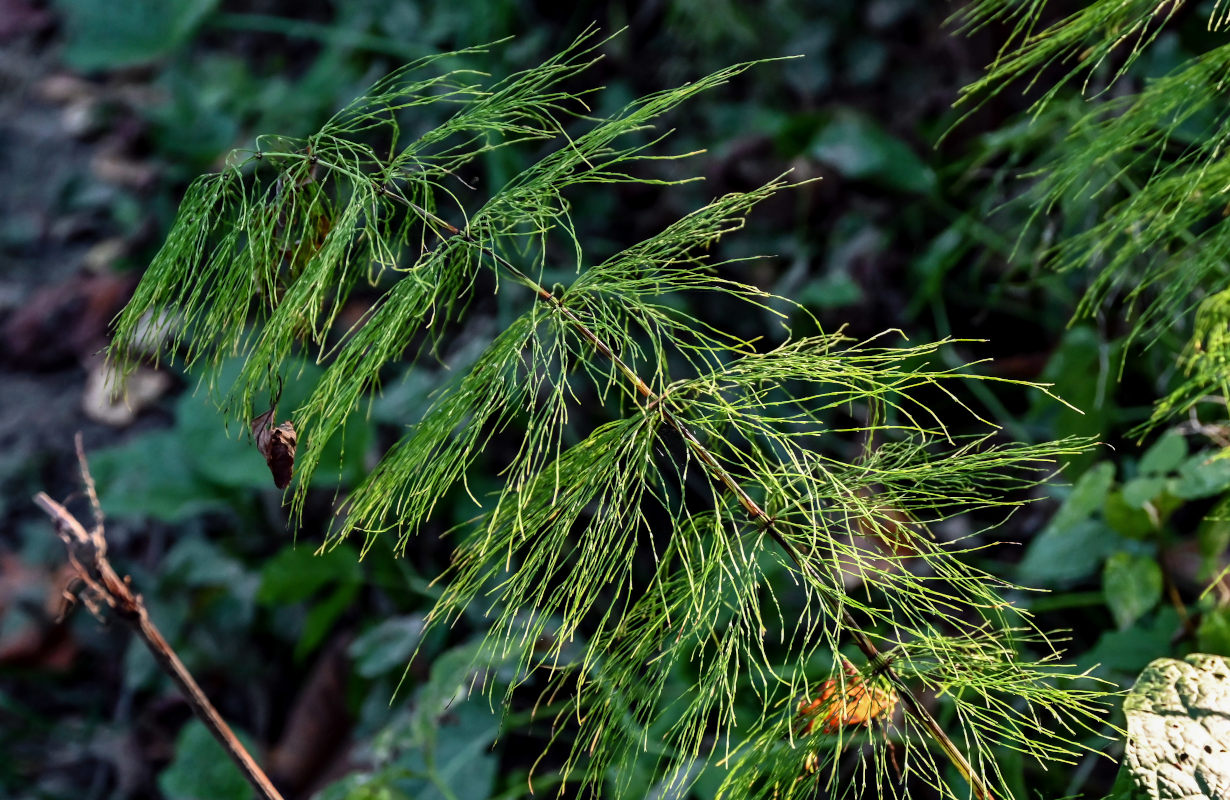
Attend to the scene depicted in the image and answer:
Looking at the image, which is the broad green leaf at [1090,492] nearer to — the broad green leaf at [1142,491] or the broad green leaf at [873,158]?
the broad green leaf at [1142,491]

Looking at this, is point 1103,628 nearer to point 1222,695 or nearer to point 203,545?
point 1222,695

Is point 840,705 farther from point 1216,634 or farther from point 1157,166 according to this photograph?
point 1157,166

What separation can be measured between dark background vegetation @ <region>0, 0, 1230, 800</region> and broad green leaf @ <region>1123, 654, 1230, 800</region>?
26 cm

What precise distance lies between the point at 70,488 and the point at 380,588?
102 centimetres

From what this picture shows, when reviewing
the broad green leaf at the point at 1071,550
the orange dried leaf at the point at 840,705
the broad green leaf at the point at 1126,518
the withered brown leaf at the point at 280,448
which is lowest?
the broad green leaf at the point at 1071,550

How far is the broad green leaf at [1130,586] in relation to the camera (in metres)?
1.25

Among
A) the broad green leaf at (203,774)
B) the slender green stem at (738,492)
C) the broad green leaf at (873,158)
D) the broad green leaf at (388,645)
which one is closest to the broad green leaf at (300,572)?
the broad green leaf at (388,645)

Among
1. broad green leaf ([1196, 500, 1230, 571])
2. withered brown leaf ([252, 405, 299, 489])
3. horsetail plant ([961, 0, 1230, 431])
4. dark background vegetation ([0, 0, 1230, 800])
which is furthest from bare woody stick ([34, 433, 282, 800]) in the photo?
broad green leaf ([1196, 500, 1230, 571])

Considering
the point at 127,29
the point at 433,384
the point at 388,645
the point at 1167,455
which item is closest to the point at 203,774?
the point at 388,645

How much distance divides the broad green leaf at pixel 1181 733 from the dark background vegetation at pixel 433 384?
0.26m

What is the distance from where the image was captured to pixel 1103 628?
1485 mm

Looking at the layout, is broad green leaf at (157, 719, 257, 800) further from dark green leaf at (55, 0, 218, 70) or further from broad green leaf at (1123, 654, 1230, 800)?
dark green leaf at (55, 0, 218, 70)

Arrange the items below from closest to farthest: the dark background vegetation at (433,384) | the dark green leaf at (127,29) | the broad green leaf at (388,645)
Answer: the dark background vegetation at (433,384) < the broad green leaf at (388,645) < the dark green leaf at (127,29)

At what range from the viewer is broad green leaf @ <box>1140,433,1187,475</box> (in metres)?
1.24
